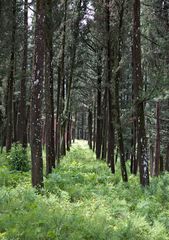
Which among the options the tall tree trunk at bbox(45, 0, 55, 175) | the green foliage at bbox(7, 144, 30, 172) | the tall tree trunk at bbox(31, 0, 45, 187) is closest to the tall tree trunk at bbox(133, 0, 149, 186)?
the tall tree trunk at bbox(45, 0, 55, 175)

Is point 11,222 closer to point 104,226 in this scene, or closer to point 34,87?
point 104,226

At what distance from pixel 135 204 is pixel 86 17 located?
1623cm

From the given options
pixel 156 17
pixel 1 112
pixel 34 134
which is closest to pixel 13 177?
pixel 34 134

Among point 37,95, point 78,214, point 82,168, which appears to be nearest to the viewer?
point 78,214

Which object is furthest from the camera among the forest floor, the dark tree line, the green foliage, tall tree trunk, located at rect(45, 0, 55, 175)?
the green foliage

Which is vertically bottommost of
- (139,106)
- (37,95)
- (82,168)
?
(82,168)

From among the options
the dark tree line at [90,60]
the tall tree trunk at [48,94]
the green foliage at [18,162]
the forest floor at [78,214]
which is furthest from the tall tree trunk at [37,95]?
the green foliage at [18,162]

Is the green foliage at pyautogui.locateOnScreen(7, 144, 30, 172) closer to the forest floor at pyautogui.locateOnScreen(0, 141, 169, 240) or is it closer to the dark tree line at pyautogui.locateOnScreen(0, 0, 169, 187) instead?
the dark tree line at pyautogui.locateOnScreen(0, 0, 169, 187)

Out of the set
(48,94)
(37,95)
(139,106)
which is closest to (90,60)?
(48,94)

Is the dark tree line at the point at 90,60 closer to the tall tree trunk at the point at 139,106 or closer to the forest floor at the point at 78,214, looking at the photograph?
the tall tree trunk at the point at 139,106

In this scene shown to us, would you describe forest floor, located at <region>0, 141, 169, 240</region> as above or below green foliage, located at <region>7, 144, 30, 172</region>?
below

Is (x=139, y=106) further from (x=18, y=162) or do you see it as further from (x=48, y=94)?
(x=18, y=162)

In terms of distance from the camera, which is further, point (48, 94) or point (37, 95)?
point (48, 94)

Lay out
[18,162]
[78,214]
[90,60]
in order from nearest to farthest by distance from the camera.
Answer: [78,214] < [18,162] < [90,60]
